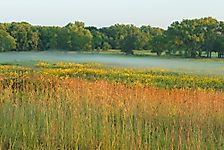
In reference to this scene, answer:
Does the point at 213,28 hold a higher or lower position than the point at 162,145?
higher

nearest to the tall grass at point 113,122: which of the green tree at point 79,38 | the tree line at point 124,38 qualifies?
the tree line at point 124,38

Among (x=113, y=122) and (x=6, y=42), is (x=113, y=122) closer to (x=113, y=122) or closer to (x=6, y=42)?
(x=113, y=122)

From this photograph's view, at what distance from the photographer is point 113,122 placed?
5.43 m

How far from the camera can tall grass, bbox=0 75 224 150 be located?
16.2 ft

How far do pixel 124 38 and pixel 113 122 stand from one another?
257 ft

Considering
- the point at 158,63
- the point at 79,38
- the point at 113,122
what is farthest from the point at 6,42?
the point at 113,122

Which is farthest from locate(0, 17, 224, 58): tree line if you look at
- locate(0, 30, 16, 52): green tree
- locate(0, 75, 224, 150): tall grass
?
locate(0, 75, 224, 150): tall grass

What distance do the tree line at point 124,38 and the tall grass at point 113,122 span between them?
57963mm

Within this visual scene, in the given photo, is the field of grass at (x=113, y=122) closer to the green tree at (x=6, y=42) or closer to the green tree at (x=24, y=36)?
the green tree at (x=6, y=42)

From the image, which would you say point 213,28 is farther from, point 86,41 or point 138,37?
point 86,41

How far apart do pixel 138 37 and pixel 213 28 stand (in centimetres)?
2042

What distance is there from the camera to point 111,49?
3617 inches

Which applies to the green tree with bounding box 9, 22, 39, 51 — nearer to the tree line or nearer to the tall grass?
the tree line

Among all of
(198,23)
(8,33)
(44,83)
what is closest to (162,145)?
(44,83)
